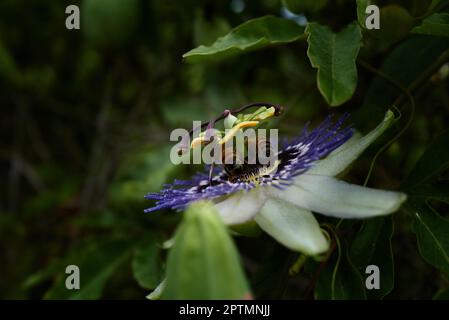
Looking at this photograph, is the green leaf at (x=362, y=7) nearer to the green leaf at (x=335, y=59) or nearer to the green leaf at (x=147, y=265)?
the green leaf at (x=335, y=59)

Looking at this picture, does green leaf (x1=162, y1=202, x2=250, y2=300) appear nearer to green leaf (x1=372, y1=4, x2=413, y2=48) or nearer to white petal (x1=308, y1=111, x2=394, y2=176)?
white petal (x1=308, y1=111, x2=394, y2=176)

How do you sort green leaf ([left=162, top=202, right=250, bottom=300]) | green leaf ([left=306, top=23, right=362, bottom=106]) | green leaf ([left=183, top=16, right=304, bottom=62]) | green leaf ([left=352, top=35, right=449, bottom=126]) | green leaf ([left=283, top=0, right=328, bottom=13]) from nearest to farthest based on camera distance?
green leaf ([left=162, top=202, right=250, bottom=300])
green leaf ([left=306, top=23, right=362, bottom=106])
green leaf ([left=183, top=16, right=304, bottom=62])
green leaf ([left=283, top=0, right=328, bottom=13])
green leaf ([left=352, top=35, right=449, bottom=126])

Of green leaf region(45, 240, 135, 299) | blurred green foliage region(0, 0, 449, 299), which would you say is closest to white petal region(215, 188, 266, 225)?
blurred green foliage region(0, 0, 449, 299)

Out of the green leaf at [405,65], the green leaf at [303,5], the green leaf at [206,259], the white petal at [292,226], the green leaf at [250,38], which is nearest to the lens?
the green leaf at [206,259]

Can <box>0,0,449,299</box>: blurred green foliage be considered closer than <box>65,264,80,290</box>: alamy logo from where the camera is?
Yes

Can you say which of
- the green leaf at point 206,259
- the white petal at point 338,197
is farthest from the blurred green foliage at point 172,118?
the green leaf at point 206,259
